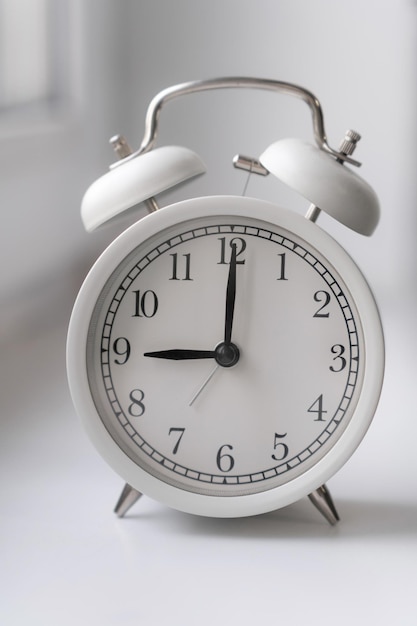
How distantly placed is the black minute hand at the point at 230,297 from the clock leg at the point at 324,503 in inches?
7.5

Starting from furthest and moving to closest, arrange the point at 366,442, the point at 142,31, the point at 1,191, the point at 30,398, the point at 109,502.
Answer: the point at 142,31, the point at 1,191, the point at 30,398, the point at 366,442, the point at 109,502

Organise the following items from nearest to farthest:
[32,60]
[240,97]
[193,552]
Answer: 1. [193,552]
2. [32,60]
3. [240,97]

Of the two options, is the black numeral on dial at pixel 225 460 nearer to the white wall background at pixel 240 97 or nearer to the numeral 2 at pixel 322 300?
the numeral 2 at pixel 322 300

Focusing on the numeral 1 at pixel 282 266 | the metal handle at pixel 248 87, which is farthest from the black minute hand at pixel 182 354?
the metal handle at pixel 248 87

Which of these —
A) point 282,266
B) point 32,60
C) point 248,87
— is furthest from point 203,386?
point 32,60

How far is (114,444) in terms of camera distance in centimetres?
103

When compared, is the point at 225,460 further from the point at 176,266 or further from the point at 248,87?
the point at 248,87

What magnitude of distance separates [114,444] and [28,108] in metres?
1.27

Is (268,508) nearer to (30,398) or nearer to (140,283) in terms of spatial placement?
(140,283)

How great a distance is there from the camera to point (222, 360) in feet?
3.32

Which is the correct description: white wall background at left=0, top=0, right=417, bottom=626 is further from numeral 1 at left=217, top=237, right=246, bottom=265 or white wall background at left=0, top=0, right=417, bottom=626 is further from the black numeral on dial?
numeral 1 at left=217, top=237, right=246, bottom=265

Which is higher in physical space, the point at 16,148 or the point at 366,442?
the point at 16,148

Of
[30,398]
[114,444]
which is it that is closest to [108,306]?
[114,444]

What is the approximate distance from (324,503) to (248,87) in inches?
17.7
